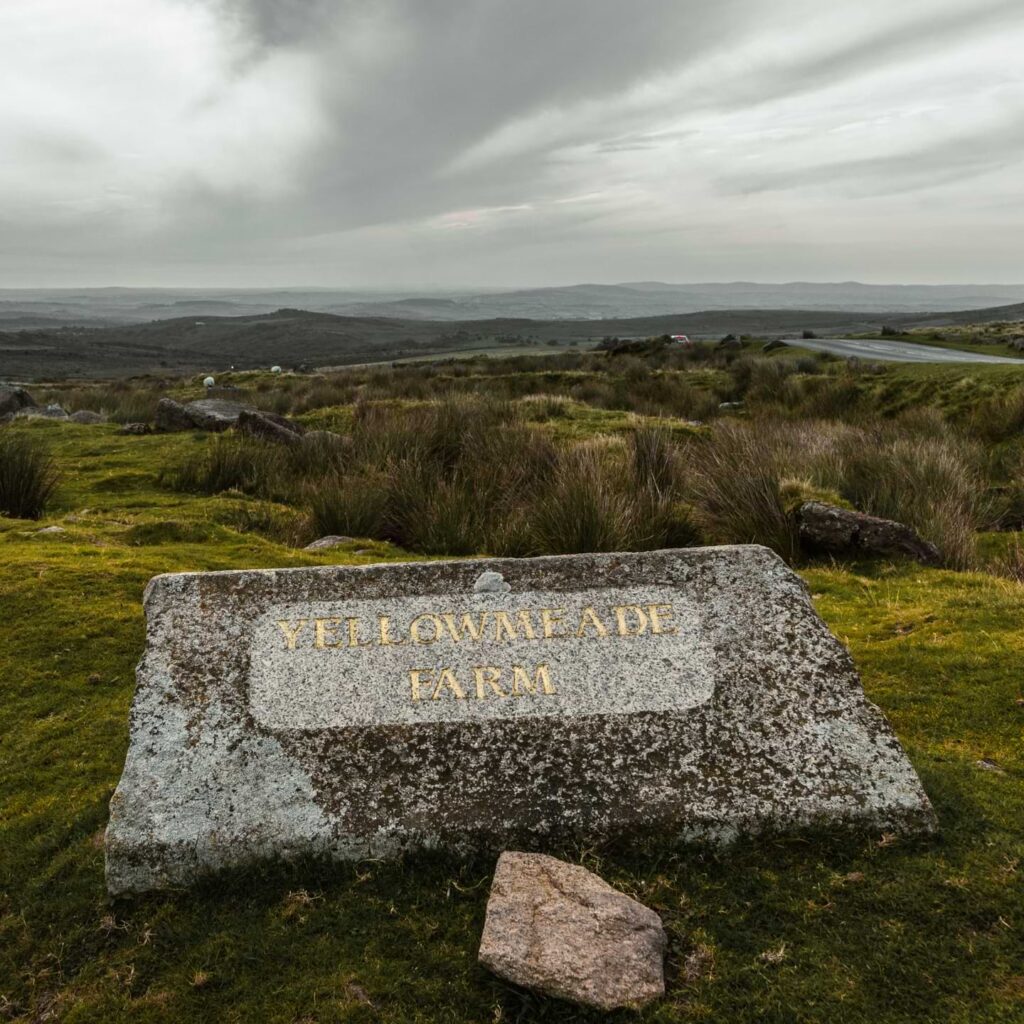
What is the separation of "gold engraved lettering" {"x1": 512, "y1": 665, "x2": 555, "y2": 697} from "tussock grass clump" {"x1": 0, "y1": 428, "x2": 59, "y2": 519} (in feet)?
25.2

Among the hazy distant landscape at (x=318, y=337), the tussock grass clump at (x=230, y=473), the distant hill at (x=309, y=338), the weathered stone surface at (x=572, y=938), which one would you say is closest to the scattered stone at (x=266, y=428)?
the tussock grass clump at (x=230, y=473)

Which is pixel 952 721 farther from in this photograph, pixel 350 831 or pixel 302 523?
pixel 302 523

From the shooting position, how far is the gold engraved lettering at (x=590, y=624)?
11.8ft

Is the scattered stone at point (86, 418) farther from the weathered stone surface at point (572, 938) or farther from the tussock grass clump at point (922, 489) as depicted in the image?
the weathered stone surface at point (572, 938)

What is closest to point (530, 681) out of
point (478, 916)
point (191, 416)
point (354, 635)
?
point (354, 635)

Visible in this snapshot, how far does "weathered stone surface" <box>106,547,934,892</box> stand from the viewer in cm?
300

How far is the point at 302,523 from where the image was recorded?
8711mm

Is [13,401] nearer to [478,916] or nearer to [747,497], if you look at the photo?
[747,497]

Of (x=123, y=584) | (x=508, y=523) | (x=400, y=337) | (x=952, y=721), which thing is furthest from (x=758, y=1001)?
(x=400, y=337)

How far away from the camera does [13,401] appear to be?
2072 centimetres

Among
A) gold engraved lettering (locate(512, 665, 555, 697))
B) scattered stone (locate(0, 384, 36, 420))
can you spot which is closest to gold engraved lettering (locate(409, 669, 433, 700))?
gold engraved lettering (locate(512, 665, 555, 697))

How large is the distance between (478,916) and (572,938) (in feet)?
1.35

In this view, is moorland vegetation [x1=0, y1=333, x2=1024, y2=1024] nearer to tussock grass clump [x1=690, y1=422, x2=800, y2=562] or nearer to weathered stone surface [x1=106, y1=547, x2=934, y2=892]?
tussock grass clump [x1=690, y1=422, x2=800, y2=562]

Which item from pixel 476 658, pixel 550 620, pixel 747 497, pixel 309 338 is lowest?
pixel 309 338
